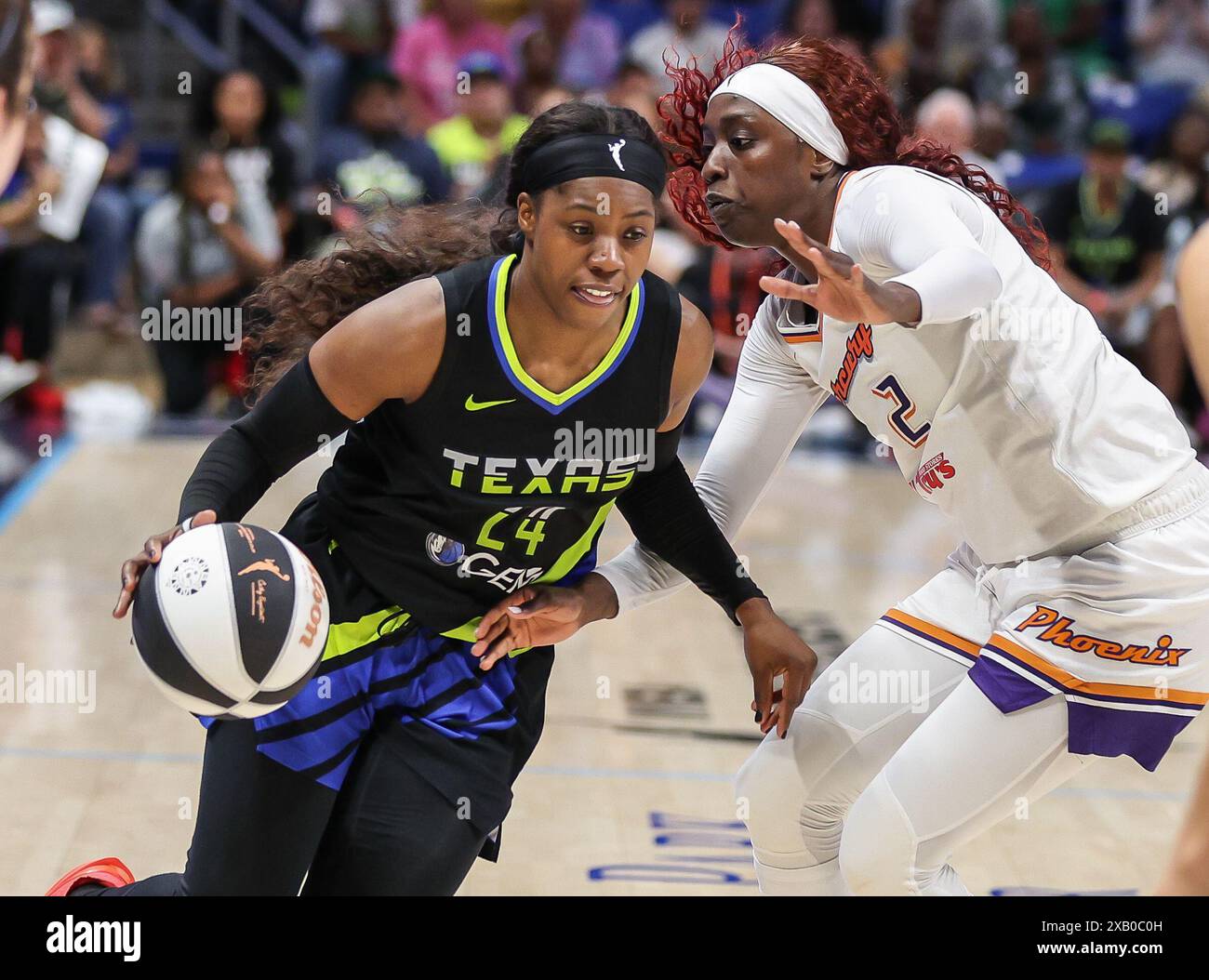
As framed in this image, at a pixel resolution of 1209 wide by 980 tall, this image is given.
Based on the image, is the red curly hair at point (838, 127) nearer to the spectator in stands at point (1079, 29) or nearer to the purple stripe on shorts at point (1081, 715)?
the purple stripe on shorts at point (1081, 715)

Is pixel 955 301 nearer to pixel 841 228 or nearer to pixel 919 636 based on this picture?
pixel 841 228

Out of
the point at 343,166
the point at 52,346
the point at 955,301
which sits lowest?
the point at 52,346

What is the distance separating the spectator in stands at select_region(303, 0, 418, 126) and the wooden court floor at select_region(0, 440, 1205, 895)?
151 inches

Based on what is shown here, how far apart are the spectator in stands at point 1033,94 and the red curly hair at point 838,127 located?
7322 mm

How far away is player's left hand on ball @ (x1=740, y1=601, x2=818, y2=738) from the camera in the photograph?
2.97 metres

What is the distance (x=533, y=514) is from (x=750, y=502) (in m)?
0.57

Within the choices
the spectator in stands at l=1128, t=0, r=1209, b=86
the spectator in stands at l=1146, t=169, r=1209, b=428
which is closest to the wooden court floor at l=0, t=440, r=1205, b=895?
the spectator in stands at l=1146, t=169, r=1209, b=428

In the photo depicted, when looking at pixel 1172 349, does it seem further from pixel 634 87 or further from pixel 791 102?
pixel 791 102

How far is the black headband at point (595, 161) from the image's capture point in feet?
8.54

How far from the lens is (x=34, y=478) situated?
7.55 m

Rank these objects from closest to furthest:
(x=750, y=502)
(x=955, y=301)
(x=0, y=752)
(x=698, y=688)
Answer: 1. (x=955, y=301)
2. (x=750, y=502)
3. (x=0, y=752)
4. (x=698, y=688)

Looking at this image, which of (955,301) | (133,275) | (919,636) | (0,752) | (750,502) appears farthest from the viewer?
(133,275)

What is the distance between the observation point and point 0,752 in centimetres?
446
